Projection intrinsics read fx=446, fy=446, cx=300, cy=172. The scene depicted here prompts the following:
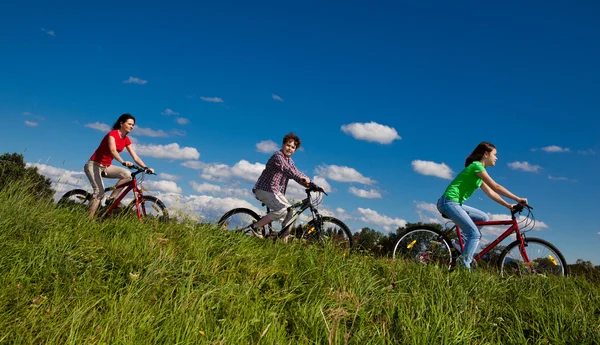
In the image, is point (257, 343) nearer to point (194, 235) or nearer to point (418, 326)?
point (418, 326)

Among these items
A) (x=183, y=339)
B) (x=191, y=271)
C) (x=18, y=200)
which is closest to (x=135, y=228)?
(x=18, y=200)

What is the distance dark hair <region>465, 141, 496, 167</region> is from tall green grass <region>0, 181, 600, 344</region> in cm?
248

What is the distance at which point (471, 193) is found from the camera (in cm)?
763

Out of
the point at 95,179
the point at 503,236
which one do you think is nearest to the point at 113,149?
the point at 95,179

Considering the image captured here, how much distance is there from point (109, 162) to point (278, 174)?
385 centimetres

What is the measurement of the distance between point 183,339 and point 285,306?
1.31 meters

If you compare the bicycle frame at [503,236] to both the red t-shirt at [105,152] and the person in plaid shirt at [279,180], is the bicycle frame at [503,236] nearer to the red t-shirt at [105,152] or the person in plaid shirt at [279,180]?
the person in plaid shirt at [279,180]

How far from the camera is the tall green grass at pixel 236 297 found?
11.8 ft

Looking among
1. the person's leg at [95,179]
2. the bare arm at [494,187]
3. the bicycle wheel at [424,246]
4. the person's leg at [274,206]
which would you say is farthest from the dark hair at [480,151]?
the person's leg at [95,179]

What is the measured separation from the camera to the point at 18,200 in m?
6.32

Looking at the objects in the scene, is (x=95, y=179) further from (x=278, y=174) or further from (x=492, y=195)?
(x=492, y=195)

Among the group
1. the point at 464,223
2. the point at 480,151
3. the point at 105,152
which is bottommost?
the point at 464,223

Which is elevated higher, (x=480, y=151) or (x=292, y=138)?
(x=480, y=151)

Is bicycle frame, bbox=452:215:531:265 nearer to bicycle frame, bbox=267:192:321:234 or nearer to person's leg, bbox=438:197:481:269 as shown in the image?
person's leg, bbox=438:197:481:269
